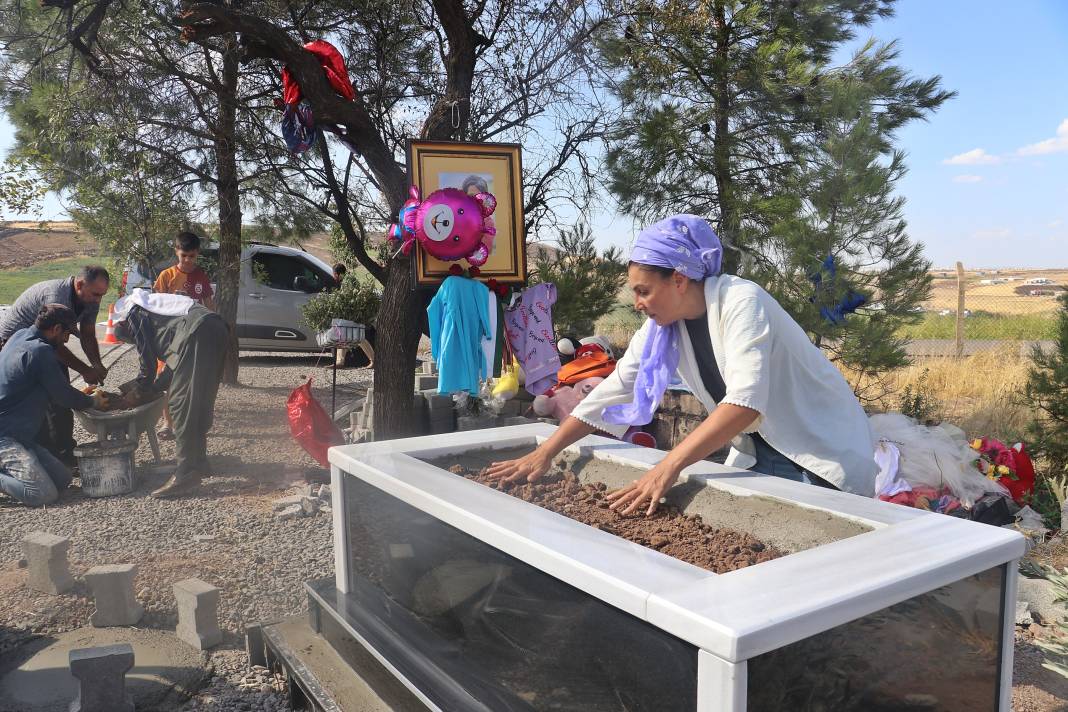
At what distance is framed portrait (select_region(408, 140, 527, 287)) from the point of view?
438 cm

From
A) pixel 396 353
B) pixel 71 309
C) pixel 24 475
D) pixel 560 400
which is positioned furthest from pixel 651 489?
pixel 71 309

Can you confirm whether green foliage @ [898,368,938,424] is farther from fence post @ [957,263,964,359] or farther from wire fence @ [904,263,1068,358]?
fence post @ [957,263,964,359]

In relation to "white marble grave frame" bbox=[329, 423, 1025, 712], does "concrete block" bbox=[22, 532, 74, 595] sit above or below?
below

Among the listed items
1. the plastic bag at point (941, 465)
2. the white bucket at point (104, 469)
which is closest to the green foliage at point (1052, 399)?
the plastic bag at point (941, 465)

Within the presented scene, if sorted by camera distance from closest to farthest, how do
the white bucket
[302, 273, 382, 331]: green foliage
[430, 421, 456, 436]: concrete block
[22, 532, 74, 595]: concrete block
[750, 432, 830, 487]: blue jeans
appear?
1. [750, 432, 830, 487]: blue jeans
2. [22, 532, 74, 595]: concrete block
3. the white bucket
4. [430, 421, 456, 436]: concrete block
5. [302, 273, 382, 331]: green foliage

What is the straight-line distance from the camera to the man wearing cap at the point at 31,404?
4.75m

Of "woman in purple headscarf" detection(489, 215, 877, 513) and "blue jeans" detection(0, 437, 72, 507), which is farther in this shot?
"blue jeans" detection(0, 437, 72, 507)

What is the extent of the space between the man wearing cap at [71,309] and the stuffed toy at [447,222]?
251cm

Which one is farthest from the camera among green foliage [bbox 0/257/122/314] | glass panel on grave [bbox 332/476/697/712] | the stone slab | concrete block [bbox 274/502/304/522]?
green foliage [bbox 0/257/122/314]

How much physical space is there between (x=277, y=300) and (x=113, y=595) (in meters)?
8.17

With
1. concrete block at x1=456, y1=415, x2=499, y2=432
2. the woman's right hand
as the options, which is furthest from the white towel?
the woman's right hand

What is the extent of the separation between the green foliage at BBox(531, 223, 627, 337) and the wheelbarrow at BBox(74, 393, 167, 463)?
9.82 feet

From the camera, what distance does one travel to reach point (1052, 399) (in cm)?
453

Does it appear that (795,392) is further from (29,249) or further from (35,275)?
(29,249)
